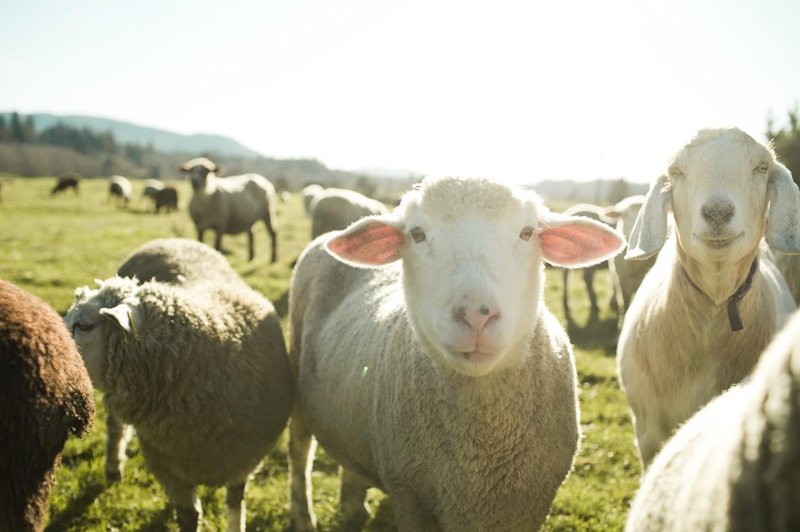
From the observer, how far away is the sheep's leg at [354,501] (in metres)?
4.17

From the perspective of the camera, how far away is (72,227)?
2109 cm

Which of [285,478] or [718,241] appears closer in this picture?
[718,241]

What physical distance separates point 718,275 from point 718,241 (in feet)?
0.98

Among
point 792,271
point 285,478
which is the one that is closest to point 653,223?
point 792,271

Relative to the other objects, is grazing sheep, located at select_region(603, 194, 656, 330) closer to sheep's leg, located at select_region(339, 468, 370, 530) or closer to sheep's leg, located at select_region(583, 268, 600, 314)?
sheep's leg, located at select_region(583, 268, 600, 314)

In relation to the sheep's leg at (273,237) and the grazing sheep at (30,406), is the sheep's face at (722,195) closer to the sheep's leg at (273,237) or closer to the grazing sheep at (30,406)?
the grazing sheep at (30,406)

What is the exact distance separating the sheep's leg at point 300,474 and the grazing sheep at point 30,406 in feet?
6.29

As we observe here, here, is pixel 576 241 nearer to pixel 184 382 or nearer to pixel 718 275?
pixel 718 275

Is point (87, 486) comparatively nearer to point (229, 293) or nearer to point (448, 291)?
point (229, 293)

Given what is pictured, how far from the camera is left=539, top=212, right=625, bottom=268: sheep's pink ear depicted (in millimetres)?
2783

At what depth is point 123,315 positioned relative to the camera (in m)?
3.41

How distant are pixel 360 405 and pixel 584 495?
2.06 meters

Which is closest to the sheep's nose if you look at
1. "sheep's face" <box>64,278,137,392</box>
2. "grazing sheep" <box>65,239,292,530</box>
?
Answer: "grazing sheep" <box>65,239,292,530</box>

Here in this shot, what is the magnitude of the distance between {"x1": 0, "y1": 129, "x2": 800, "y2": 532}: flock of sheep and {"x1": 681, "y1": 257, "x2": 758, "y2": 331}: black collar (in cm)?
1
